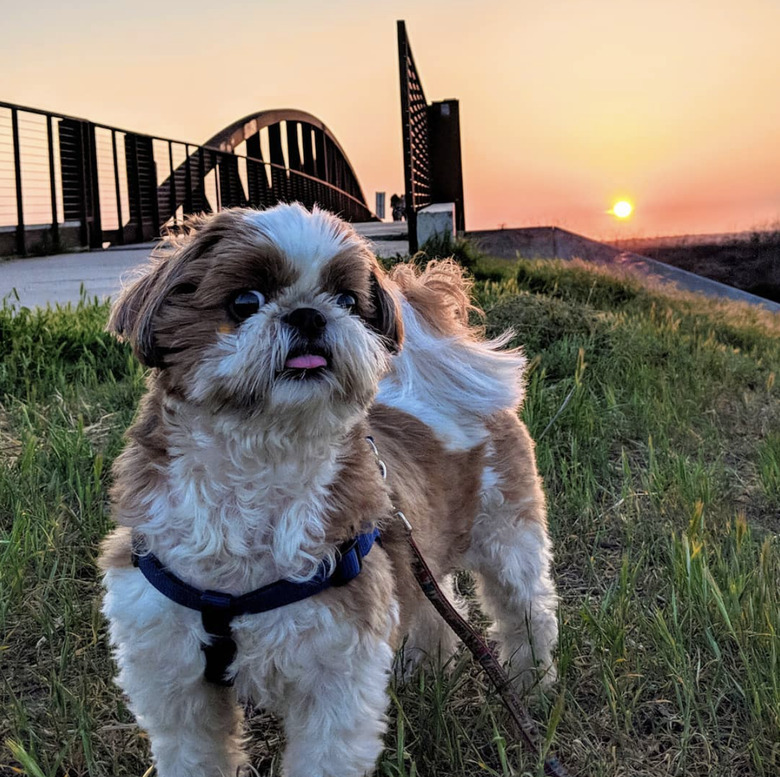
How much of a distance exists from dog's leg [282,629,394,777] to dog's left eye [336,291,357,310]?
72 cm

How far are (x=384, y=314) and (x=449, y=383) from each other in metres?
0.66

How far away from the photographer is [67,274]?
951cm

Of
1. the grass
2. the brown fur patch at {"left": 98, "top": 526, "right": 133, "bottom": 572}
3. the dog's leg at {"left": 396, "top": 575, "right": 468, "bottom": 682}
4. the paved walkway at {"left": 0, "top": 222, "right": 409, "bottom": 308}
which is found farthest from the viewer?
the paved walkway at {"left": 0, "top": 222, "right": 409, "bottom": 308}

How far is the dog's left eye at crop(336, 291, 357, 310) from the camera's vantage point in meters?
1.85

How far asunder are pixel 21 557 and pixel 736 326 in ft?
29.2

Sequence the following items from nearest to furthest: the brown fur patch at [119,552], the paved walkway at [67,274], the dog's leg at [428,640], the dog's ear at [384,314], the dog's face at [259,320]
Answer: the dog's face at [259,320] → the brown fur patch at [119,552] → the dog's ear at [384,314] → the dog's leg at [428,640] → the paved walkway at [67,274]

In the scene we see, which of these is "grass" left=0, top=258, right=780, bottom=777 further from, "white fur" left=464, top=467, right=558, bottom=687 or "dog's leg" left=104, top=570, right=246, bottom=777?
"dog's leg" left=104, top=570, right=246, bottom=777

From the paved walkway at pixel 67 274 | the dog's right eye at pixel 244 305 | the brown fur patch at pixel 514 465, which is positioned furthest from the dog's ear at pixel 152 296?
the paved walkway at pixel 67 274

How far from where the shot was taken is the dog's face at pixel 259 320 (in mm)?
1653

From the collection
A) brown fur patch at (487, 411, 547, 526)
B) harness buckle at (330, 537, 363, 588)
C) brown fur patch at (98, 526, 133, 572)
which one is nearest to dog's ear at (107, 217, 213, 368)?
brown fur patch at (98, 526, 133, 572)

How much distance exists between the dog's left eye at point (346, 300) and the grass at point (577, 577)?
3.34 ft

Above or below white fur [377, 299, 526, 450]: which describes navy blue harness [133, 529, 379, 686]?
below

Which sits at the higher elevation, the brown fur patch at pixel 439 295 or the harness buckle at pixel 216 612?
the brown fur patch at pixel 439 295

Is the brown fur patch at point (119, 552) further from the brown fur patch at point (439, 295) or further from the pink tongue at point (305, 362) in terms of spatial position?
the brown fur patch at point (439, 295)
